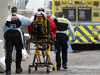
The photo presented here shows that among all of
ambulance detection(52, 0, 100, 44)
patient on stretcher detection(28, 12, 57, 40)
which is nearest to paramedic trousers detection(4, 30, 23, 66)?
patient on stretcher detection(28, 12, 57, 40)

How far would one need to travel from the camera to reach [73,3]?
13023 mm

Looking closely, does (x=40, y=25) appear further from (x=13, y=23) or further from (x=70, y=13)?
(x=70, y=13)

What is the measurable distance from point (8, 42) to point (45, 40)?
0.87 metres

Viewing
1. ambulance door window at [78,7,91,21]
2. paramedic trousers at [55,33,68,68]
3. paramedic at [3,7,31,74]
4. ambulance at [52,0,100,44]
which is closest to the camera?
paramedic at [3,7,31,74]

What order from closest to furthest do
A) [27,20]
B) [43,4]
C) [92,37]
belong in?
[27,20] → [92,37] → [43,4]

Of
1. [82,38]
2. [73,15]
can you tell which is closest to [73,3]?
[73,15]

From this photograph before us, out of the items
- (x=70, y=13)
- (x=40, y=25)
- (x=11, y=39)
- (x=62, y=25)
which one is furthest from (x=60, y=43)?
(x=70, y=13)

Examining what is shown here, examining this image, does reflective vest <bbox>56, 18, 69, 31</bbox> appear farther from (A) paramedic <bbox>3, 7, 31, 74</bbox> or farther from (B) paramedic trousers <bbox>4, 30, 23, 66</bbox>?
(B) paramedic trousers <bbox>4, 30, 23, 66</bbox>

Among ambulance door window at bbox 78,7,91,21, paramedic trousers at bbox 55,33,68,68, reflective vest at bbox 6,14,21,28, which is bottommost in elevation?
paramedic trousers at bbox 55,33,68,68

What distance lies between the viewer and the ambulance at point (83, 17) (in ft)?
42.3

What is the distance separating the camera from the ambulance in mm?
12906

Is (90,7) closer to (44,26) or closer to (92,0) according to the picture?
(92,0)

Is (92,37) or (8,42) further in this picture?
(92,37)

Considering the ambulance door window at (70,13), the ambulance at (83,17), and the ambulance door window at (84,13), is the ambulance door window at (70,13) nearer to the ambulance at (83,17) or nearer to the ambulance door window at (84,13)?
the ambulance at (83,17)
